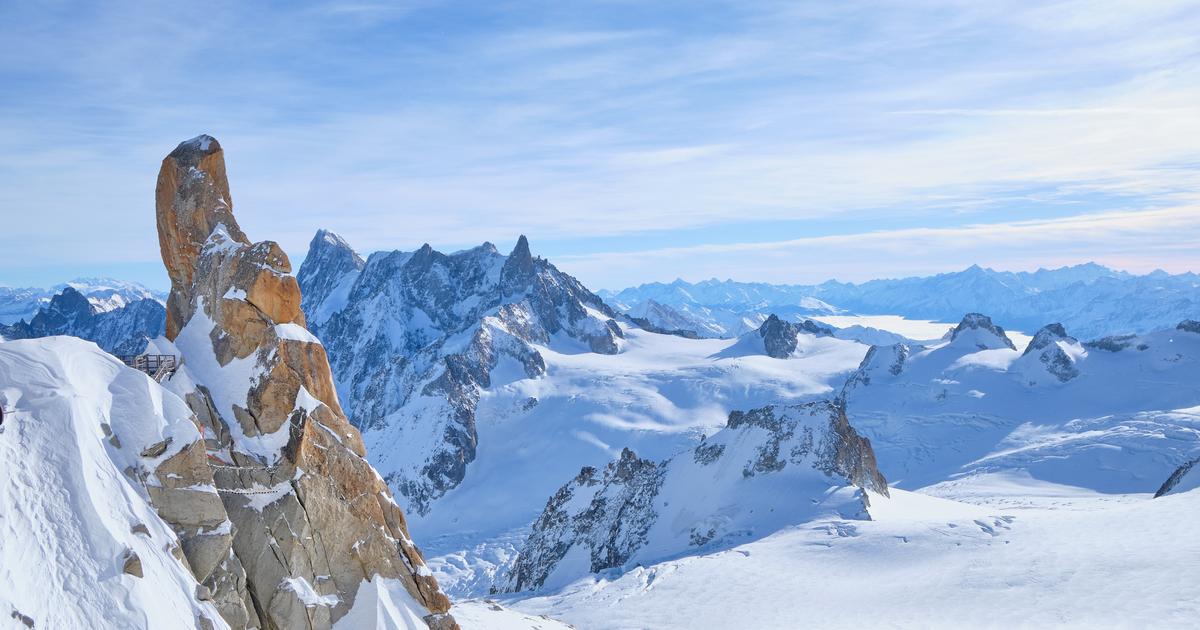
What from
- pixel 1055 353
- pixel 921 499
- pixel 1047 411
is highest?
pixel 1055 353

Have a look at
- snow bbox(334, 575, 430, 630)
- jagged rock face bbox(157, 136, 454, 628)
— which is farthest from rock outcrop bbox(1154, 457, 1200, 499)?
jagged rock face bbox(157, 136, 454, 628)

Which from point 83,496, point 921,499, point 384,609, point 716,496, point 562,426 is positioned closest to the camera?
point 83,496

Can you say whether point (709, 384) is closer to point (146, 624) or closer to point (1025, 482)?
point (1025, 482)

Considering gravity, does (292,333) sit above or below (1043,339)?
above

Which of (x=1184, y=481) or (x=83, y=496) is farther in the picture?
(x=1184, y=481)

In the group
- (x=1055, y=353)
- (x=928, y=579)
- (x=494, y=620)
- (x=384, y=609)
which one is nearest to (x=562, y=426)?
(x=1055, y=353)

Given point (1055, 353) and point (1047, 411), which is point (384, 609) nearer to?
point (1047, 411)

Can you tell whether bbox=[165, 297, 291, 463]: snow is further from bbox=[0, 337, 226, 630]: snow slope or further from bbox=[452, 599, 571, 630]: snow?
bbox=[452, 599, 571, 630]: snow

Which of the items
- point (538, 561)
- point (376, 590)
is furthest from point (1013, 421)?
point (376, 590)
